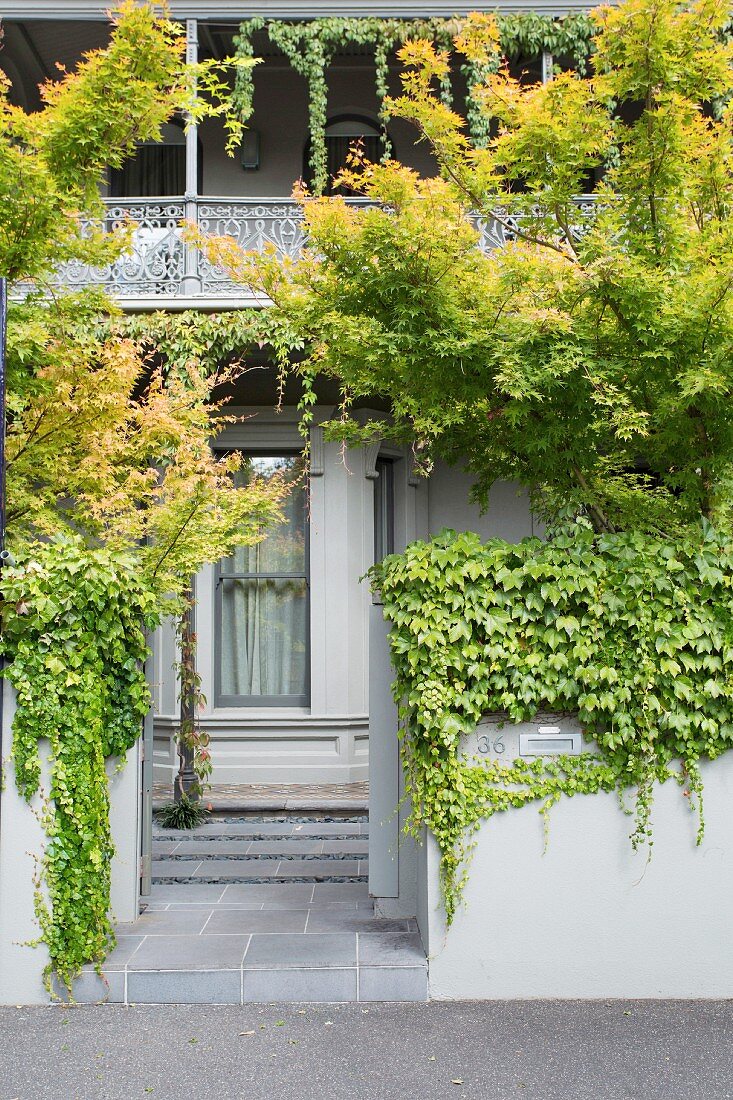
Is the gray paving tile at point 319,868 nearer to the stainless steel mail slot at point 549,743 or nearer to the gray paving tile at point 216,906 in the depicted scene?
the gray paving tile at point 216,906

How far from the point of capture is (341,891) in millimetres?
6164

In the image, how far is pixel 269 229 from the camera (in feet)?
30.0

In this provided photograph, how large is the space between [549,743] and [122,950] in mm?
2585

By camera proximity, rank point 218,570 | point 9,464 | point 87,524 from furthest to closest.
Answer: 1. point 218,570
2. point 87,524
3. point 9,464

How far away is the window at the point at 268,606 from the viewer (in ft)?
32.1

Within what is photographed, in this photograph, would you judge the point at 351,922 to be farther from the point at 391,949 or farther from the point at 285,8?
the point at 285,8

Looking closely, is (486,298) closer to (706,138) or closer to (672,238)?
(672,238)

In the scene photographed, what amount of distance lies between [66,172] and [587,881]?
Result: 5.12m

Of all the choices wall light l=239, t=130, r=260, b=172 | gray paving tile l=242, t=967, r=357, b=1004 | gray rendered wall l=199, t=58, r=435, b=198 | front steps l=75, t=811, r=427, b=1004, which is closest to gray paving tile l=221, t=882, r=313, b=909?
front steps l=75, t=811, r=427, b=1004

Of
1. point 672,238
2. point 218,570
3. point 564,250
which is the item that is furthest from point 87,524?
point 672,238

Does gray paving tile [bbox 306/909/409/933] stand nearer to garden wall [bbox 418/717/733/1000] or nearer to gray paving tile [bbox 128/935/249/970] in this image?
gray paving tile [bbox 128/935/249/970]

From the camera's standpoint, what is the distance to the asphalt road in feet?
12.3

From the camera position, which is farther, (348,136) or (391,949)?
(348,136)

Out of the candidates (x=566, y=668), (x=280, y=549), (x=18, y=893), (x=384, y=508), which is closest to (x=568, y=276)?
(x=566, y=668)
